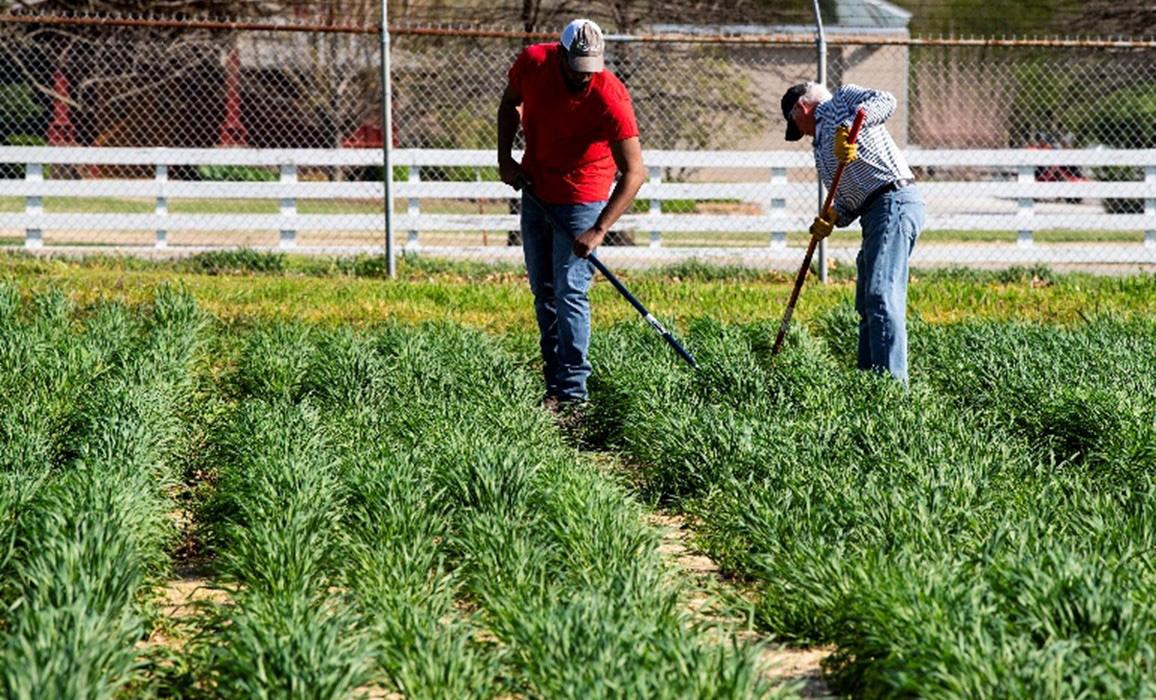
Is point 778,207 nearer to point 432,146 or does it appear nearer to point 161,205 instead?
point 432,146

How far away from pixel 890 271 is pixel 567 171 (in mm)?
1576

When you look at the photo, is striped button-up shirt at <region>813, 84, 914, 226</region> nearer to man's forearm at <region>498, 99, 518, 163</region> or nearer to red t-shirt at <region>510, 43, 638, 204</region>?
red t-shirt at <region>510, 43, 638, 204</region>

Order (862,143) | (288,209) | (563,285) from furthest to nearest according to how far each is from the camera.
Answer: (288,209) < (563,285) < (862,143)

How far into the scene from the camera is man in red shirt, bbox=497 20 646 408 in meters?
7.76

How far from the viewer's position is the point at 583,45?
7473mm

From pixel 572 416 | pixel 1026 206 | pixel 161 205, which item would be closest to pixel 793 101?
pixel 572 416

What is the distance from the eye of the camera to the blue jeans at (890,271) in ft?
25.1

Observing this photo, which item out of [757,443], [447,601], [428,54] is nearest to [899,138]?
[428,54]

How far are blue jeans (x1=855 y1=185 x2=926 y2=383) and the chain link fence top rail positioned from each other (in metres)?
4.83

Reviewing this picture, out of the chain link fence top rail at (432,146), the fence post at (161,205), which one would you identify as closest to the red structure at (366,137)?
the chain link fence top rail at (432,146)

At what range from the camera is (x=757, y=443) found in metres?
6.02

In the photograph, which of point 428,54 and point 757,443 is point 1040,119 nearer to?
point 428,54

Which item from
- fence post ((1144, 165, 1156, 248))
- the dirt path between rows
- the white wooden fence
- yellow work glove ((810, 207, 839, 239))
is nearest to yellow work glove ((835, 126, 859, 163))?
yellow work glove ((810, 207, 839, 239))

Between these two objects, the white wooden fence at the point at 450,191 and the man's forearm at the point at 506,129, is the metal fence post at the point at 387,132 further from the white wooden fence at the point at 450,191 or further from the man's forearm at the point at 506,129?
the man's forearm at the point at 506,129
